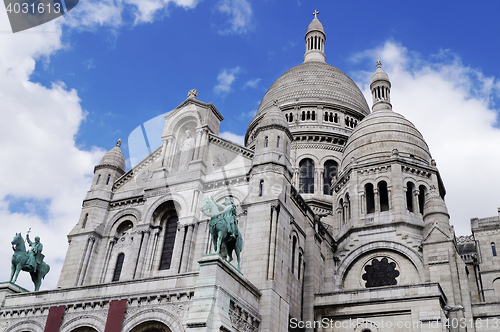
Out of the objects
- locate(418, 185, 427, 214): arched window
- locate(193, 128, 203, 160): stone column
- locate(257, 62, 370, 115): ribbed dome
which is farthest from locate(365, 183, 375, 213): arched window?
locate(257, 62, 370, 115): ribbed dome

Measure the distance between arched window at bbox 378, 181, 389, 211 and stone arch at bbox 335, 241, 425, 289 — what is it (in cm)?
363

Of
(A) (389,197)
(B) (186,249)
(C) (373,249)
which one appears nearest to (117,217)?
(B) (186,249)

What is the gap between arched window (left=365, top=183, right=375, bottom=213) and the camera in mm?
37844

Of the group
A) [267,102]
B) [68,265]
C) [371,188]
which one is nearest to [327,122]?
[267,102]

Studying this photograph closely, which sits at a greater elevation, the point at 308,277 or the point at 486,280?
the point at 486,280

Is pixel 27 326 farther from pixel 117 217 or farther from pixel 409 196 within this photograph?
pixel 409 196

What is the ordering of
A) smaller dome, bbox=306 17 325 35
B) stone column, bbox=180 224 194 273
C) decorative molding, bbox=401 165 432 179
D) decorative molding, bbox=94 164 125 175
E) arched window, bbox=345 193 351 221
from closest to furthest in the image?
stone column, bbox=180 224 194 273
decorative molding, bbox=94 164 125 175
decorative molding, bbox=401 165 432 179
arched window, bbox=345 193 351 221
smaller dome, bbox=306 17 325 35

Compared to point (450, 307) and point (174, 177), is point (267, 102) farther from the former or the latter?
point (450, 307)

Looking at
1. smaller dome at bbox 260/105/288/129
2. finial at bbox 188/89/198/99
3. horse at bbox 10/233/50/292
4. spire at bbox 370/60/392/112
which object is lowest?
horse at bbox 10/233/50/292

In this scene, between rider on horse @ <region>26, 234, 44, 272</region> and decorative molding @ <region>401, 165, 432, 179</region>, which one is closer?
rider on horse @ <region>26, 234, 44, 272</region>

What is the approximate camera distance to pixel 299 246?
29859 millimetres

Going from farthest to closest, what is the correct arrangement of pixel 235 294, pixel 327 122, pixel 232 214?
pixel 327 122 → pixel 232 214 → pixel 235 294

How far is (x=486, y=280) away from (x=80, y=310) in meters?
31.2

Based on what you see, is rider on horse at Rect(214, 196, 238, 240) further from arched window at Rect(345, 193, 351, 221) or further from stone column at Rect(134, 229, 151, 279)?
arched window at Rect(345, 193, 351, 221)
